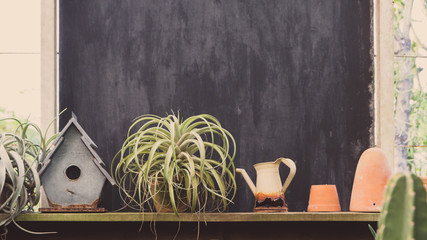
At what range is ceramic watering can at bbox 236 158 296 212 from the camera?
1.95 m

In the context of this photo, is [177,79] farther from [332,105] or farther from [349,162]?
[349,162]

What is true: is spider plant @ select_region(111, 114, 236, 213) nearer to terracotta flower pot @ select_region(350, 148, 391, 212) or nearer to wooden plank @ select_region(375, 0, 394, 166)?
terracotta flower pot @ select_region(350, 148, 391, 212)

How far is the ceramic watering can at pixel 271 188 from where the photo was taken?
1953 mm

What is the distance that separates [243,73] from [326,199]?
26.4 inches

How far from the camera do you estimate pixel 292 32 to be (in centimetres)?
229

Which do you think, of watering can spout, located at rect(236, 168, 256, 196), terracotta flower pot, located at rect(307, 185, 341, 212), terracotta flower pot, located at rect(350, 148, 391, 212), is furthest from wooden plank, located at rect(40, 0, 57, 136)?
terracotta flower pot, located at rect(350, 148, 391, 212)

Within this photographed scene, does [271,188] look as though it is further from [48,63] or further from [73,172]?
[48,63]

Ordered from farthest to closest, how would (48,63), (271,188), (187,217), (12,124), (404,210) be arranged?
1. (12,124)
2. (48,63)
3. (271,188)
4. (187,217)
5. (404,210)

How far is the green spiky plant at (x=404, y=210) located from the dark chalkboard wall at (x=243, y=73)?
4.81 feet

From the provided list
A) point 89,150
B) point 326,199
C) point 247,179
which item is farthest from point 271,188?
point 89,150

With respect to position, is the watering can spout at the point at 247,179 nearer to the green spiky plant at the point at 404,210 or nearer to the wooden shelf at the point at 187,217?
the wooden shelf at the point at 187,217

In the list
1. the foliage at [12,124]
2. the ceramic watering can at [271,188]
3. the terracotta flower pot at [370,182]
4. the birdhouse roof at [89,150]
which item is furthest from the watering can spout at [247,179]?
the foliage at [12,124]

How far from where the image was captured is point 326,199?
6.68ft

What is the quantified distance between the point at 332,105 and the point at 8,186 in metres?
1.41
